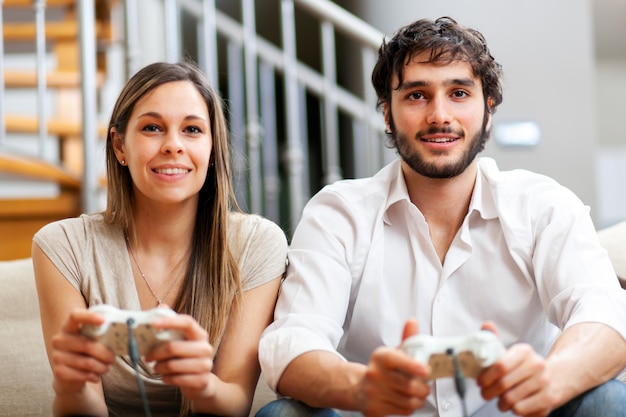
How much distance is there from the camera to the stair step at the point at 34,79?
281cm

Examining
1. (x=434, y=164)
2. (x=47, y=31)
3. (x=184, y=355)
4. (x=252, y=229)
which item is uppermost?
(x=47, y=31)

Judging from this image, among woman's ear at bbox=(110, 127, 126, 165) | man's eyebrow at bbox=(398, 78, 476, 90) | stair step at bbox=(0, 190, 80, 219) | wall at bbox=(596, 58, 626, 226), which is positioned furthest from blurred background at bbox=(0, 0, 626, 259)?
wall at bbox=(596, 58, 626, 226)

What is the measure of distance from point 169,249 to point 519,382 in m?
0.72

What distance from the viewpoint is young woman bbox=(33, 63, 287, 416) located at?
56.0 inches

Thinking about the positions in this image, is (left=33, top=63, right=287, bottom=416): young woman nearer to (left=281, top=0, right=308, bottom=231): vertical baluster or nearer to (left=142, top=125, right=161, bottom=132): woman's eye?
(left=142, top=125, right=161, bottom=132): woman's eye

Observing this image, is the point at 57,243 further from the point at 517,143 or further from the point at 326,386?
the point at 517,143

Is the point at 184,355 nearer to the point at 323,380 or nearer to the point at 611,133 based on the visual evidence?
the point at 323,380

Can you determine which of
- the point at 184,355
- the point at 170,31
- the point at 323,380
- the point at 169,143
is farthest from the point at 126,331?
the point at 170,31

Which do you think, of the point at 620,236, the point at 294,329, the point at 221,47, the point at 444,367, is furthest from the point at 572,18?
the point at 221,47

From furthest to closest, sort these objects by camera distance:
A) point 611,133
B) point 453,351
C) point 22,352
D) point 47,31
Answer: point 611,133 < point 47,31 < point 22,352 < point 453,351

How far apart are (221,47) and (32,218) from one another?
130 inches

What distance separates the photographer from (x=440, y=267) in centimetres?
149

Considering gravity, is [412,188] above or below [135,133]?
below

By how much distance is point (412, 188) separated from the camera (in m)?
1.56
